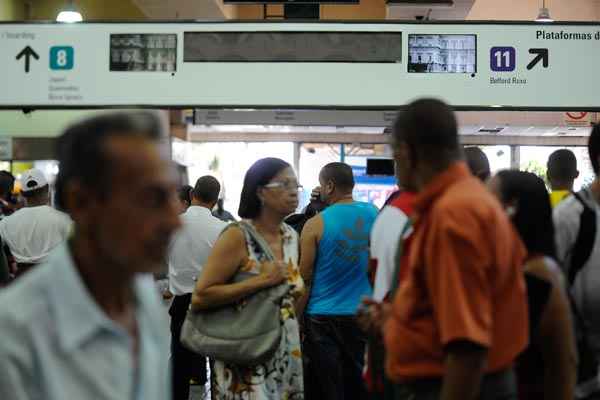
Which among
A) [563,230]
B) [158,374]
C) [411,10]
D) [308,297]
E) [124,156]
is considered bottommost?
[308,297]

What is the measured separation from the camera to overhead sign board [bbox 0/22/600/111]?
631cm

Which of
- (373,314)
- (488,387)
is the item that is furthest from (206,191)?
(488,387)

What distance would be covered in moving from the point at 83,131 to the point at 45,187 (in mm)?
5285

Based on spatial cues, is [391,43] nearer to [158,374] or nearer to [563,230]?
[563,230]

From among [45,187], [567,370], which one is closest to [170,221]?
[567,370]

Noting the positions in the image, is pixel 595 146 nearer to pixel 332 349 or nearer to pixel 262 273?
pixel 262 273

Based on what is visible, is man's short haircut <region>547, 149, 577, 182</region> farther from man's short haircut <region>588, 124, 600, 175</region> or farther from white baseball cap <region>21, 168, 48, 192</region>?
white baseball cap <region>21, 168, 48, 192</region>

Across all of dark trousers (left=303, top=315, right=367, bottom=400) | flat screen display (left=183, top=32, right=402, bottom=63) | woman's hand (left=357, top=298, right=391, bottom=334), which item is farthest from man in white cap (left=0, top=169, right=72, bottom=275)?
woman's hand (left=357, top=298, right=391, bottom=334)

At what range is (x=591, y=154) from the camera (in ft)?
12.0

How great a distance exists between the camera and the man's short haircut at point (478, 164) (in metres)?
4.17

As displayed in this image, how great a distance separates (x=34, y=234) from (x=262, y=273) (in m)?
2.82

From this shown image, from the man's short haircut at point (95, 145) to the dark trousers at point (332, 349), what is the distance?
4000mm

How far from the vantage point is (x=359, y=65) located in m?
6.34

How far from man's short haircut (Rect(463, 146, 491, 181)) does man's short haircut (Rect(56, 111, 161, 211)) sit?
272 cm
